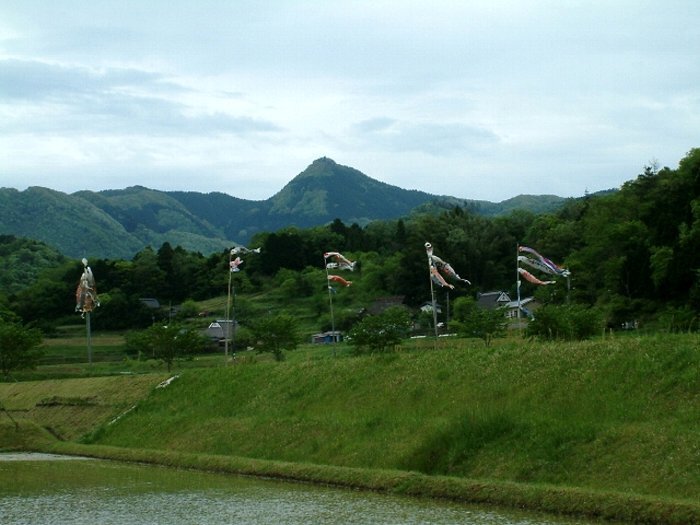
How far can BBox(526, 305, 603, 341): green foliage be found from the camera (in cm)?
4531

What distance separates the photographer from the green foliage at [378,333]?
54406 millimetres

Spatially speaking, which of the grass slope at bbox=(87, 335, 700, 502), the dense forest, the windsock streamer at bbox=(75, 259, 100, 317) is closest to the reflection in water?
the grass slope at bbox=(87, 335, 700, 502)

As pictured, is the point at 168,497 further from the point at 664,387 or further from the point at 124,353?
the point at 124,353

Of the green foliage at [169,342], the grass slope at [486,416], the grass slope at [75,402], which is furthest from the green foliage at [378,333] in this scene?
the green foliage at [169,342]

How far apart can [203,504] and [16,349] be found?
47.2m

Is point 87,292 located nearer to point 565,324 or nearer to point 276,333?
point 276,333

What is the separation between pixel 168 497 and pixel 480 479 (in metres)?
7.73

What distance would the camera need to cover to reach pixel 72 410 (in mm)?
49312

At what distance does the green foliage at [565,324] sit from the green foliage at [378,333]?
847 centimetres

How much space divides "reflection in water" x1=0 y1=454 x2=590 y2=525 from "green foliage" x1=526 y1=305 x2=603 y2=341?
70.5 ft

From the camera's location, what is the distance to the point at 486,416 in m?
25.5

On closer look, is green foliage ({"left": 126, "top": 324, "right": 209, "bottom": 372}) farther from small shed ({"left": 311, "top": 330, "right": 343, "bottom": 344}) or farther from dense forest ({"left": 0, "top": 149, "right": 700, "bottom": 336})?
small shed ({"left": 311, "top": 330, "right": 343, "bottom": 344})

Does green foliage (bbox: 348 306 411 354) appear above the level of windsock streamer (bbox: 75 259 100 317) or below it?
below

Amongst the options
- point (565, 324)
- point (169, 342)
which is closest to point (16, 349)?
point (169, 342)
